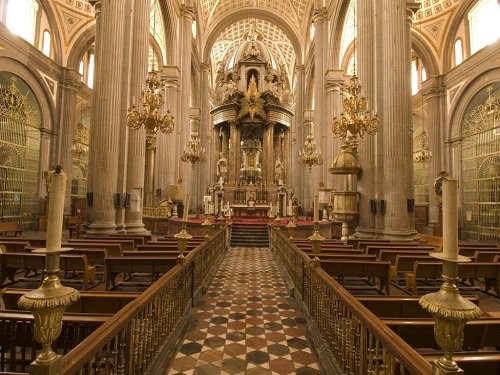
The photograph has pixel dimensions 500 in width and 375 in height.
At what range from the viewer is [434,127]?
19.6 meters

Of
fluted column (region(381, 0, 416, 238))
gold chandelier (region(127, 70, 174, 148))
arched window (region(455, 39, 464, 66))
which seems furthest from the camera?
arched window (region(455, 39, 464, 66))

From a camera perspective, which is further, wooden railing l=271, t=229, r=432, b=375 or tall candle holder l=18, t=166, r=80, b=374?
wooden railing l=271, t=229, r=432, b=375

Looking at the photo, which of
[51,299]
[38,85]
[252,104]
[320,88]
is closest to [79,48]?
[38,85]

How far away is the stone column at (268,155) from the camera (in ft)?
82.0

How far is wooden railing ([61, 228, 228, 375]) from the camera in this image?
1.92 metres

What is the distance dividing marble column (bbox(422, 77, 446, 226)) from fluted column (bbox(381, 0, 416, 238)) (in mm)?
10853

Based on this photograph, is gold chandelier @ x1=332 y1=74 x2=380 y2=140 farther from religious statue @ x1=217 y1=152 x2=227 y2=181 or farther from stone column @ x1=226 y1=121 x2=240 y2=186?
religious statue @ x1=217 y1=152 x2=227 y2=181

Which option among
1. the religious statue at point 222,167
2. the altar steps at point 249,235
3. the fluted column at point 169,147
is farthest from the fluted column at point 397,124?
the religious statue at point 222,167

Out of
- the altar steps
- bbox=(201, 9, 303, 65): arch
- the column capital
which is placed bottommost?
the altar steps

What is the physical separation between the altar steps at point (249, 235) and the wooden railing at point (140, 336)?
9.11 meters

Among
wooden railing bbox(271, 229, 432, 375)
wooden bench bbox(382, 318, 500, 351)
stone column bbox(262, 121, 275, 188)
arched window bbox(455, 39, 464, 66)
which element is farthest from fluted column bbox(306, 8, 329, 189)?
wooden bench bbox(382, 318, 500, 351)

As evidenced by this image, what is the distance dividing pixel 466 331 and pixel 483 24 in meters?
20.2

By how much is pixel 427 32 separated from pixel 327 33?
6.26m

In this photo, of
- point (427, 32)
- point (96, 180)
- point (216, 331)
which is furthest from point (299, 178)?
point (216, 331)
